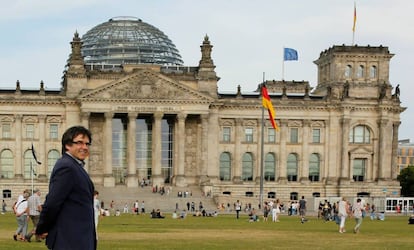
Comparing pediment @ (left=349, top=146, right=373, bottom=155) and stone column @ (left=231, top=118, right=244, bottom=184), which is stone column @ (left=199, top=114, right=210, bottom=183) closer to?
stone column @ (left=231, top=118, right=244, bottom=184)

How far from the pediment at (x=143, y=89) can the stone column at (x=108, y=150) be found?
285 cm

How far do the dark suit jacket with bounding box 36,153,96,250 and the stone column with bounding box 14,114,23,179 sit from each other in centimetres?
9561

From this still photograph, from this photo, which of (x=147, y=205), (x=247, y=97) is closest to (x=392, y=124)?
(x=247, y=97)

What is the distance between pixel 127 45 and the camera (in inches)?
4700

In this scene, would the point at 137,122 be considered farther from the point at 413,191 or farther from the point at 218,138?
the point at 413,191

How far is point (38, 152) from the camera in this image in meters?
104

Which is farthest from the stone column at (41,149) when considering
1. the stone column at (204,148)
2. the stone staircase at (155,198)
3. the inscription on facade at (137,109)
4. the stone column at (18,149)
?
the stone column at (204,148)

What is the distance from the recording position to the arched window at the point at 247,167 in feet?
356

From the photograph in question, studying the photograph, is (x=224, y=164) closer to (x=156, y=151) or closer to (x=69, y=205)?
(x=156, y=151)

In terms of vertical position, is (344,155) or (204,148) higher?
(204,148)

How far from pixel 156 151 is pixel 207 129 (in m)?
7.45

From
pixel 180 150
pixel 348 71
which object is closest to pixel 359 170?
pixel 348 71

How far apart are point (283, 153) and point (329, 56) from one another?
15.8m

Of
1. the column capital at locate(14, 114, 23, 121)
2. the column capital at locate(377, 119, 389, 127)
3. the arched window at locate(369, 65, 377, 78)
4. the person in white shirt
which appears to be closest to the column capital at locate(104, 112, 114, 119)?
the column capital at locate(14, 114, 23, 121)
